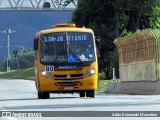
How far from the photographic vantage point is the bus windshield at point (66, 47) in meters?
28.7

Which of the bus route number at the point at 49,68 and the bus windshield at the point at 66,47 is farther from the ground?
the bus windshield at the point at 66,47

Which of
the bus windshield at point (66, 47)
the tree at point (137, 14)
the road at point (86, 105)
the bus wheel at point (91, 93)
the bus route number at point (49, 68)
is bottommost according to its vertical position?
the road at point (86, 105)

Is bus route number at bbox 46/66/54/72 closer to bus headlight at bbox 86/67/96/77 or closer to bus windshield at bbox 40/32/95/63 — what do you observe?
bus windshield at bbox 40/32/95/63

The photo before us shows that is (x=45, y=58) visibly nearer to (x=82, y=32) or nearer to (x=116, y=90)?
(x=82, y=32)

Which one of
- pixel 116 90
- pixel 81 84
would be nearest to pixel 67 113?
pixel 81 84

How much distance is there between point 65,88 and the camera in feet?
93.9

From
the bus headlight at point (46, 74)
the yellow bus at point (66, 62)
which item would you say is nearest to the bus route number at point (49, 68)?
the yellow bus at point (66, 62)

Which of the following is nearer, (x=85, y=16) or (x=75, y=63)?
(x=75, y=63)

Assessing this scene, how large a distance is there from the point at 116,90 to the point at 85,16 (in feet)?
87.0

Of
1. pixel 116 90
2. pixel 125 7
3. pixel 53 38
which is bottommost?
pixel 116 90

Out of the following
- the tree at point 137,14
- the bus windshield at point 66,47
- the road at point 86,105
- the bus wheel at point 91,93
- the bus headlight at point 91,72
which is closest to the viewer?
the road at point 86,105

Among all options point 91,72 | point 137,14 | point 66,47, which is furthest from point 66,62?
point 137,14

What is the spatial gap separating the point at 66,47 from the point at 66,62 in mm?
868

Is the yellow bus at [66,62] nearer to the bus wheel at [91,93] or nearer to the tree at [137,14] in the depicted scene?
the bus wheel at [91,93]
